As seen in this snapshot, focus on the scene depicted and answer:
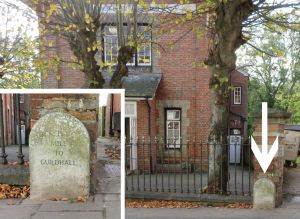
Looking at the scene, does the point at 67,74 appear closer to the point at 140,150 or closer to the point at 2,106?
the point at 140,150

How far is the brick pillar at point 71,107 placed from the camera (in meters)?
2.16

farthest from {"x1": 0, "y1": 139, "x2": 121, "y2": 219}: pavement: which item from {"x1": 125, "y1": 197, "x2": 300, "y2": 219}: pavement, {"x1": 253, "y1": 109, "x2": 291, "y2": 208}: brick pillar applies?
{"x1": 253, "y1": 109, "x2": 291, "y2": 208}: brick pillar

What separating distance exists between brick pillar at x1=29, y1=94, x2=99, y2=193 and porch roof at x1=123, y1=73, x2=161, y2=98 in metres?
12.1

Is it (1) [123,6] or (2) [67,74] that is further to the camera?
(2) [67,74]

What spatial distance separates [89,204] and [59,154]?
44 centimetres

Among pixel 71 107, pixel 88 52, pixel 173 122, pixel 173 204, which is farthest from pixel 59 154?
pixel 173 122

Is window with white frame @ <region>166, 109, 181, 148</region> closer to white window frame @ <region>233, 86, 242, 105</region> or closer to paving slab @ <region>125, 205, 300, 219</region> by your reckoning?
paving slab @ <region>125, 205, 300, 219</region>

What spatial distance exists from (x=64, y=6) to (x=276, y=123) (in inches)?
195

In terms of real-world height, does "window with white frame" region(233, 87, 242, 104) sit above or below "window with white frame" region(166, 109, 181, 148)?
above

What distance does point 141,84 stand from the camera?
1510cm

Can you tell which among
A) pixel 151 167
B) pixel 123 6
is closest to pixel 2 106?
pixel 123 6

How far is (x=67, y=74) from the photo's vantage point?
15367 millimetres

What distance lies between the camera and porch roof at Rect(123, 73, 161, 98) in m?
14.4

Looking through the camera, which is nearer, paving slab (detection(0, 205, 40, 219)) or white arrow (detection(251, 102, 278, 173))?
paving slab (detection(0, 205, 40, 219))
